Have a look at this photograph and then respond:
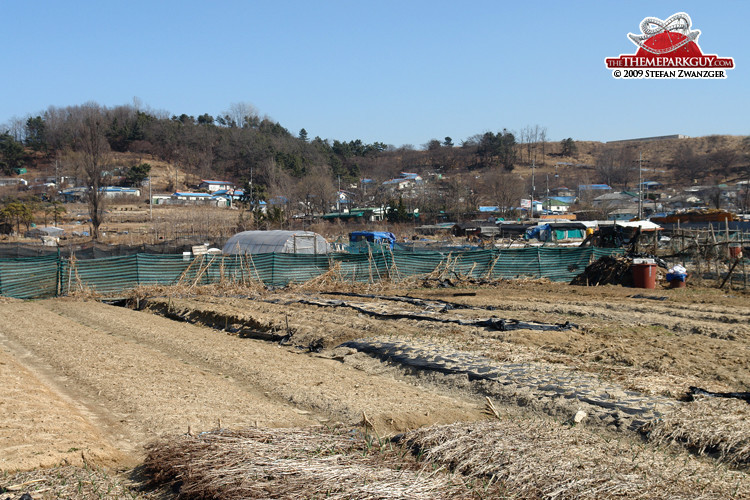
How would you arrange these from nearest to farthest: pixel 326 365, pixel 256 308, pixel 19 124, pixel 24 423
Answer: pixel 24 423, pixel 326 365, pixel 256 308, pixel 19 124

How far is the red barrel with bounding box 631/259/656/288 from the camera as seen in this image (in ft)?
73.3

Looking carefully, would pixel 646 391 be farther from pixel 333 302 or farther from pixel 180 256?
pixel 180 256

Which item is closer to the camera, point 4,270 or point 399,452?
point 399,452

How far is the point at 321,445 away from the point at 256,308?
1352cm

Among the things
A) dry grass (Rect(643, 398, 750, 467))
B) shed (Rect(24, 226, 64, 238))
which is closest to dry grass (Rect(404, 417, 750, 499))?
dry grass (Rect(643, 398, 750, 467))

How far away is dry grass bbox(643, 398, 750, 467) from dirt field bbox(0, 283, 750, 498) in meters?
0.32

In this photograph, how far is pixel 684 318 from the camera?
15.2m

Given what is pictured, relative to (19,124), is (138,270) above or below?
below

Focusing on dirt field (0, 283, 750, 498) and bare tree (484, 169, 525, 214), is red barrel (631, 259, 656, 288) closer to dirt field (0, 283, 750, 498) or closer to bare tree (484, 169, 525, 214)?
dirt field (0, 283, 750, 498)

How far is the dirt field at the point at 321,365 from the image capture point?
24.6ft

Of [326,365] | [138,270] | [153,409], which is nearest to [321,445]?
[153,409]

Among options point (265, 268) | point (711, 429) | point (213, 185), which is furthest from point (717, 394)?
point (213, 185)

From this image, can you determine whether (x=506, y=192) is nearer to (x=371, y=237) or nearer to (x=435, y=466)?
(x=371, y=237)

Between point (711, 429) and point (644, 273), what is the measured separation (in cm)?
1694
